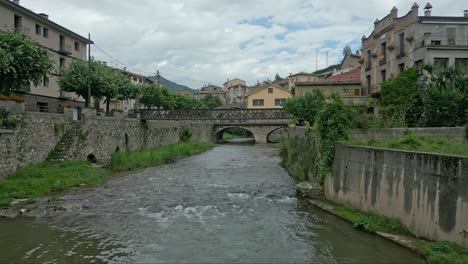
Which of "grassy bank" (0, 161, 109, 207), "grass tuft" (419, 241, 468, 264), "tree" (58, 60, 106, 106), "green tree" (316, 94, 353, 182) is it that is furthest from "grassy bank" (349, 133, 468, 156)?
"tree" (58, 60, 106, 106)

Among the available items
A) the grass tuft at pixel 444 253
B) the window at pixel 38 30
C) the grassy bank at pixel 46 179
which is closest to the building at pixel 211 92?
the window at pixel 38 30

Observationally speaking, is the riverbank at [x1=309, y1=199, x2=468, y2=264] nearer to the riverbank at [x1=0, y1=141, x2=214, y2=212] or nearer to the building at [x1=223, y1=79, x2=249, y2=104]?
the riverbank at [x1=0, y1=141, x2=214, y2=212]

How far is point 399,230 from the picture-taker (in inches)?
421

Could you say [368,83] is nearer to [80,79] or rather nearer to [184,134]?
[184,134]

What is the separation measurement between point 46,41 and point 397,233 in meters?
43.9

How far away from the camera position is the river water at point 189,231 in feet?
31.8

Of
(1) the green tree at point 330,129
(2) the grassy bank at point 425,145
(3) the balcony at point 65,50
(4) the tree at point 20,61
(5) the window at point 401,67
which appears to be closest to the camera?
(2) the grassy bank at point 425,145

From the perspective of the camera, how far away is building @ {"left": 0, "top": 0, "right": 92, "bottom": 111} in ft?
119

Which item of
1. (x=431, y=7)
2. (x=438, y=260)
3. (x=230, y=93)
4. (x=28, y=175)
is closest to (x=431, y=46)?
(x=431, y=7)

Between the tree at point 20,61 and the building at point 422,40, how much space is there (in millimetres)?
28532

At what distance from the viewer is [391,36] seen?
1375 inches

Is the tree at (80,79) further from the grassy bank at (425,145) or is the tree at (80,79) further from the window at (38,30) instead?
the grassy bank at (425,145)

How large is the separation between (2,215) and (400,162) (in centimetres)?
1436

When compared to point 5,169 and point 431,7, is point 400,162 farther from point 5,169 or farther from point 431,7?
point 431,7
